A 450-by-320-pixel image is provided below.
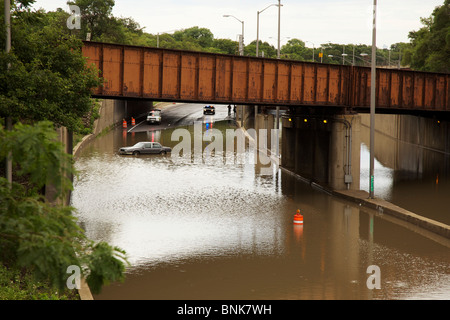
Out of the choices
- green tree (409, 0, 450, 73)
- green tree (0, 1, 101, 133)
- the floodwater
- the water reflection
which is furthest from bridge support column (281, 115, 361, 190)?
green tree (409, 0, 450, 73)

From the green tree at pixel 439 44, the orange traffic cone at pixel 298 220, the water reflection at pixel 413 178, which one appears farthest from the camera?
the green tree at pixel 439 44

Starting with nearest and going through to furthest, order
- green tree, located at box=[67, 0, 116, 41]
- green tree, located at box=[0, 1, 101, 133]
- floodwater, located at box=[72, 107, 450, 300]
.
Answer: floodwater, located at box=[72, 107, 450, 300] → green tree, located at box=[0, 1, 101, 133] → green tree, located at box=[67, 0, 116, 41]

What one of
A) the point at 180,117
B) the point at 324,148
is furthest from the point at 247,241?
the point at 180,117

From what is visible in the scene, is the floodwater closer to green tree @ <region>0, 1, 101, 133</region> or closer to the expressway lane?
green tree @ <region>0, 1, 101, 133</region>

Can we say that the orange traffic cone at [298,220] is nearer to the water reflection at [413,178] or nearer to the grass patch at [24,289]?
the water reflection at [413,178]

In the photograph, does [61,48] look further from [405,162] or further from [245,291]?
[405,162]

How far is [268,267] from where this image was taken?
2102 cm

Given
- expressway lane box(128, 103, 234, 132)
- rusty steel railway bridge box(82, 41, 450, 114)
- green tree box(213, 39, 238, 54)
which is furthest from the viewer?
green tree box(213, 39, 238, 54)

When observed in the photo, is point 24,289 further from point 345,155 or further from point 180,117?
point 180,117

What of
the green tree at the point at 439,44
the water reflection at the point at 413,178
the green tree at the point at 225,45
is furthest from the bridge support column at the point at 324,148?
the green tree at the point at 225,45

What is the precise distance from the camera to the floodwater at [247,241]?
18750mm

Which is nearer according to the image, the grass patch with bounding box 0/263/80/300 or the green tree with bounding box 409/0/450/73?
the grass patch with bounding box 0/263/80/300

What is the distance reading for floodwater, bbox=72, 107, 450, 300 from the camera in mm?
18750

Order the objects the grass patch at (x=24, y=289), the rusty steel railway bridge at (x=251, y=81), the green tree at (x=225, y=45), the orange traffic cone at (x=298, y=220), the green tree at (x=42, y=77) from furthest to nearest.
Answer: the green tree at (x=225, y=45)
the rusty steel railway bridge at (x=251, y=81)
the orange traffic cone at (x=298, y=220)
the green tree at (x=42, y=77)
the grass patch at (x=24, y=289)
